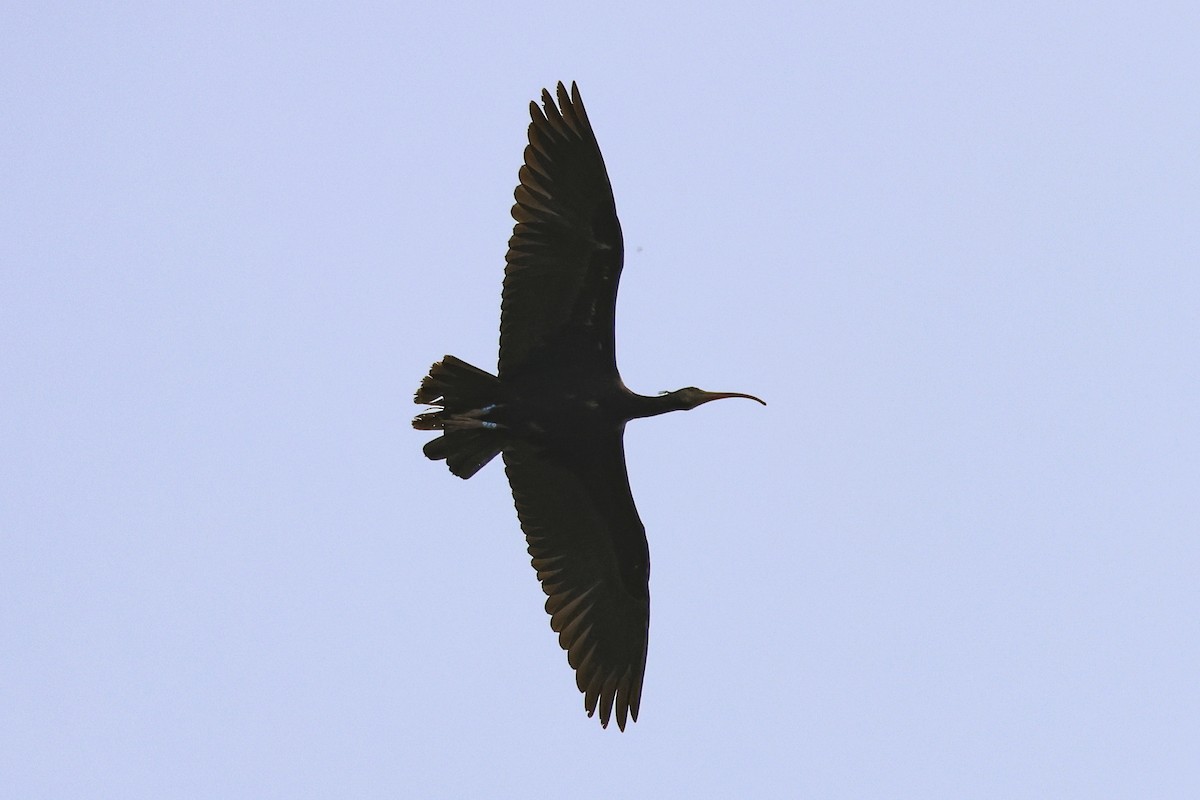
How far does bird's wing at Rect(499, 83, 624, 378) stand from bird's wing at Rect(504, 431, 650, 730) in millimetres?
1443

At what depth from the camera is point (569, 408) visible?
1472 centimetres

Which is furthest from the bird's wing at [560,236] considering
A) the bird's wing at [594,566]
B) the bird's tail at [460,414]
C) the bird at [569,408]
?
the bird's wing at [594,566]

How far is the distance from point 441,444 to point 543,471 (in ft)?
3.69

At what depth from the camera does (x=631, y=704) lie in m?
15.4

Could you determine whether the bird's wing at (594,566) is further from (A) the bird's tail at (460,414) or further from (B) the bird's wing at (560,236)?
(B) the bird's wing at (560,236)

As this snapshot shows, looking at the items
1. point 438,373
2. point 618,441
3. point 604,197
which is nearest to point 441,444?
point 438,373

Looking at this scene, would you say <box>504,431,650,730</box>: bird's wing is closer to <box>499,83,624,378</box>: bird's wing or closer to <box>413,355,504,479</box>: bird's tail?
<box>413,355,504,479</box>: bird's tail

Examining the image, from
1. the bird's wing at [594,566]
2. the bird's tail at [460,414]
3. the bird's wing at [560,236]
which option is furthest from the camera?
the bird's wing at [594,566]

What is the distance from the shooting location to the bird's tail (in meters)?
14.5

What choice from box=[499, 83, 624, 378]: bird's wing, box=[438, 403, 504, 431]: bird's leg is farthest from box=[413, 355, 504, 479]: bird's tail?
box=[499, 83, 624, 378]: bird's wing

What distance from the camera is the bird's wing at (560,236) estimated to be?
14.2 m

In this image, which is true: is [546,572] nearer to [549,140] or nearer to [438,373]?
[438,373]

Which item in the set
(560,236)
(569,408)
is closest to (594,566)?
(569,408)

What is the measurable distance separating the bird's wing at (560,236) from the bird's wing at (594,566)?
4.73 feet
